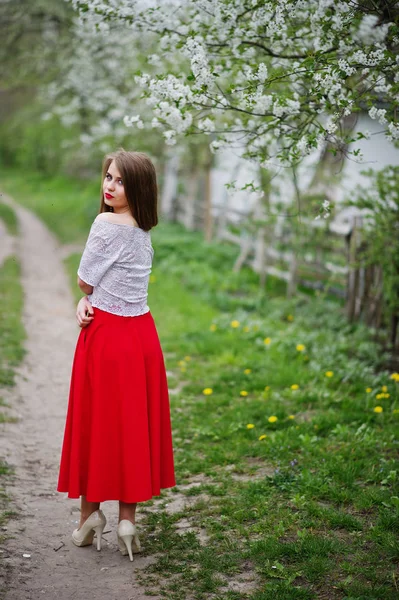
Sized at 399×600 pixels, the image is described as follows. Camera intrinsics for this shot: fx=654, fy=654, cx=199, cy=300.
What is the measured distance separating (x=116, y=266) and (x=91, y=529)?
1450mm

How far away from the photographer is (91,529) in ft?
11.8

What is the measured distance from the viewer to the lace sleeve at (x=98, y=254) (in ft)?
11.1

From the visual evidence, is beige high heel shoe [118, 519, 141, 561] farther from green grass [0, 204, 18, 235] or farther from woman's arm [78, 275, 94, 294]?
green grass [0, 204, 18, 235]

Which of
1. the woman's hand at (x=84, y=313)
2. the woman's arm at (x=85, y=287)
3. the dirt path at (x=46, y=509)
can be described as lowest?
the dirt path at (x=46, y=509)

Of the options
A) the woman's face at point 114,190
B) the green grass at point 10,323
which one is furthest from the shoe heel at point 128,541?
the green grass at point 10,323

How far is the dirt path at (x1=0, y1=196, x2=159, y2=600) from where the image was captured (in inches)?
128

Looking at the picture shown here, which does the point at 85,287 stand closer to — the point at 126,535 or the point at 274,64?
the point at 126,535

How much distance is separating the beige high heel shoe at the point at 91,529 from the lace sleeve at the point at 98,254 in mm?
1265

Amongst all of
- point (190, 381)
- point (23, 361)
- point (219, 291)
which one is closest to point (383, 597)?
point (190, 381)

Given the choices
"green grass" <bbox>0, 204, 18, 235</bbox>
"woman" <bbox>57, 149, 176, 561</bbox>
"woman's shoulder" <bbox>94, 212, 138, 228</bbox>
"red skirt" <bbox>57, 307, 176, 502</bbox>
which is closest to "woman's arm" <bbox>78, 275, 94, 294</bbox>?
"woman" <bbox>57, 149, 176, 561</bbox>

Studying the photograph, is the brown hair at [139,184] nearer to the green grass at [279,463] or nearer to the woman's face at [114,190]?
the woman's face at [114,190]

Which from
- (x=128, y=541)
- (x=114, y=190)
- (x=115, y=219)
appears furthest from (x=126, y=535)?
(x=114, y=190)

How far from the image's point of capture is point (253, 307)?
31.6 feet

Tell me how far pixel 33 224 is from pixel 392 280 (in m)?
14.7
